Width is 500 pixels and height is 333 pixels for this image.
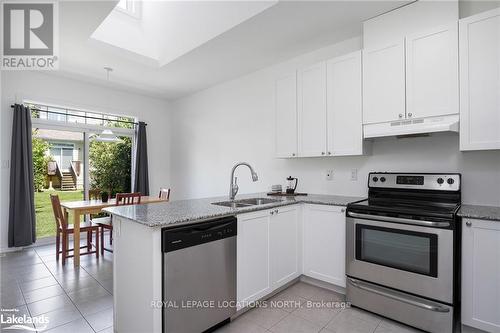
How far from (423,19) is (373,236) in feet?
6.57

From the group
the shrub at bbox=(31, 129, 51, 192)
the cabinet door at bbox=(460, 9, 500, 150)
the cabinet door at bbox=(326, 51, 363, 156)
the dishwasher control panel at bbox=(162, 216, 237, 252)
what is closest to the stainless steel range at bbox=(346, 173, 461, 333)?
the cabinet door at bbox=(460, 9, 500, 150)

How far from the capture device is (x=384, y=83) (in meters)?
2.45

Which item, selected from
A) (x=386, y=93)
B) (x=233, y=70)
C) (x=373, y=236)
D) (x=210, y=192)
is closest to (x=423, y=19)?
(x=386, y=93)

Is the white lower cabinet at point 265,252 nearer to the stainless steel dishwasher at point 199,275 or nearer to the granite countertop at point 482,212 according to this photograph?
the stainless steel dishwasher at point 199,275

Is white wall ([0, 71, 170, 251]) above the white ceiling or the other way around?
the other way around

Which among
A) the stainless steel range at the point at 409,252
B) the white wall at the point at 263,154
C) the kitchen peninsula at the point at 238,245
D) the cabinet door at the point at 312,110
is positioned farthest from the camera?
the cabinet door at the point at 312,110

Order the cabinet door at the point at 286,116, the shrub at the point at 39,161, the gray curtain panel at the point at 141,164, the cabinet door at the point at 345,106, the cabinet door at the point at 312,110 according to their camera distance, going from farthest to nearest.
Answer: the gray curtain panel at the point at 141,164
the shrub at the point at 39,161
the cabinet door at the point at 286,116
the cabinet door at the point at 312,110
the cabinet door at the point at 345,106

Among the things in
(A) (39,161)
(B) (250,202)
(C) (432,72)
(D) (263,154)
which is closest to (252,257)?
(B) (250,202)

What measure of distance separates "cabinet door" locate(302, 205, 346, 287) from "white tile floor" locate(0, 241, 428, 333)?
0.21 meters

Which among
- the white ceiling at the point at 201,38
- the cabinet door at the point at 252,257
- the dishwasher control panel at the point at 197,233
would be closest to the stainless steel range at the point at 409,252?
the cabinet door at the point at 252,257

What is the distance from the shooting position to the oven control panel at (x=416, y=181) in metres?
2.21

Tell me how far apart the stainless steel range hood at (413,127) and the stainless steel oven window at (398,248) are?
2.84ft

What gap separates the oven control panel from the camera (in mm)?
2213

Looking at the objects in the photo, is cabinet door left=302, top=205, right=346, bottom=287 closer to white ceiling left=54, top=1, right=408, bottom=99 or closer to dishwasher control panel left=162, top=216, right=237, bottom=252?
dishwasher control panel left=162, top=216, right=237, bottom=252
